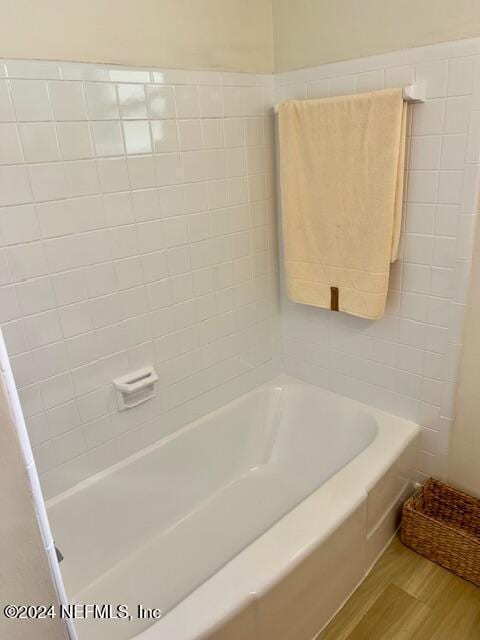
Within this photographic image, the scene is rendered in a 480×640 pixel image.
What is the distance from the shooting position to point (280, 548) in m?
1.29

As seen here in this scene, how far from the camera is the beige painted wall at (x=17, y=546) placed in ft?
1.57

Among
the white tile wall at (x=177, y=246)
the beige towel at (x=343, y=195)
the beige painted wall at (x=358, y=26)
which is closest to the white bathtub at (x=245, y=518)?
the white tile wall at (x=177, y=246)

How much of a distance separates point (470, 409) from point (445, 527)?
0.44m

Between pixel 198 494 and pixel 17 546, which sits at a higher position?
pixel 17 546

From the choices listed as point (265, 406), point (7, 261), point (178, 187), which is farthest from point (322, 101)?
point (265, 406)

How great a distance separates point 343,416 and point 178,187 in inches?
46.8

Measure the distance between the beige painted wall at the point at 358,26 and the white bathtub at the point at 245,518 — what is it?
1377 mm

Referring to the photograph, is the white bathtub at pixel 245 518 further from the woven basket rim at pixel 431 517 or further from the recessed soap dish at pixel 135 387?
the recessed soap dish at pixel 135 387

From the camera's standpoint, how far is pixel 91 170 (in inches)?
55.2

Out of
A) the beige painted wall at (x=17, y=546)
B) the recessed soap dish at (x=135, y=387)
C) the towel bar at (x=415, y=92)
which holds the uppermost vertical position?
the towel bar at (x=415, y=92)

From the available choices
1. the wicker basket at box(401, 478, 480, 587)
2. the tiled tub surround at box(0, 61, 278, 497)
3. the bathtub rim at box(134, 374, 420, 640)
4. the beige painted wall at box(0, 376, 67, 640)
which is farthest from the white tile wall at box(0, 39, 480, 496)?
the beige painted wall at box(0, 376, 67, 640)

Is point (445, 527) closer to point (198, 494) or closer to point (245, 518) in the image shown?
point (245, 518)

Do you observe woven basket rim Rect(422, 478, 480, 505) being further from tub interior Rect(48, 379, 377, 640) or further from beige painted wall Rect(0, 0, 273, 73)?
beige painted wall Rect(0, 0, 273, 73)

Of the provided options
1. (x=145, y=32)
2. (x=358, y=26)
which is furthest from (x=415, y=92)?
(x=145, y=32)
